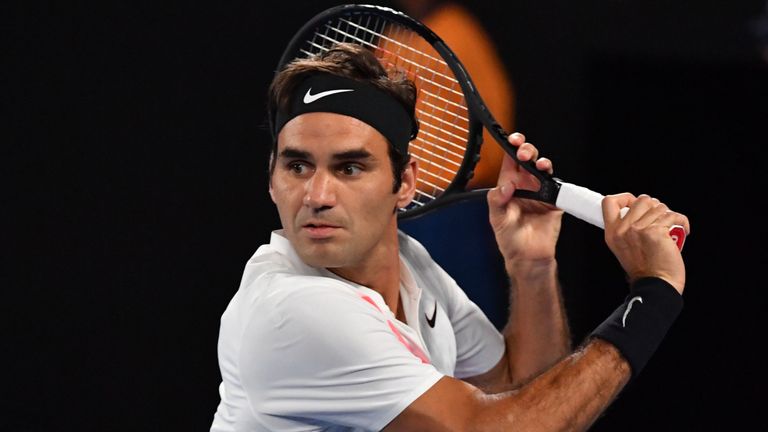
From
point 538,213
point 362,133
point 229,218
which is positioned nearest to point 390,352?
Result: point 362,133

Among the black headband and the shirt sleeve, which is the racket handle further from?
the shirt sleeve

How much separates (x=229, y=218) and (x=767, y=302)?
2027 millimetres

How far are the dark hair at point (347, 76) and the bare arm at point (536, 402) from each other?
0.52 metres

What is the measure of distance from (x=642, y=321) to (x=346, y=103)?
701 mm

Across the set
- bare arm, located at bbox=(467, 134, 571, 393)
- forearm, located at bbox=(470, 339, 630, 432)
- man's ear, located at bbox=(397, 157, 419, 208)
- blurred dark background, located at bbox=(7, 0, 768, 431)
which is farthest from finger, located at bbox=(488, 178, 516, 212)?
blurred dark background, located at bbox=(7, 0, 768, 431)

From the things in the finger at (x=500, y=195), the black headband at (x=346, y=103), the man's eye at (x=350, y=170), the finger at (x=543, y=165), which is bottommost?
the finger at (x=500, y=195)

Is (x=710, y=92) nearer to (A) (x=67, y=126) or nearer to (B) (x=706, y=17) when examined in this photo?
(B) (x=706, y=17)

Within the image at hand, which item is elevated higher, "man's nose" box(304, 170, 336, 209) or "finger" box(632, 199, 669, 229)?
"finger" box(632, 199, 669, 229)

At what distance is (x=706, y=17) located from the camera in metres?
4.20

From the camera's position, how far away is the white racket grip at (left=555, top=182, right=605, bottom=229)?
2268 millimetres

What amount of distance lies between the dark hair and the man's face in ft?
0.22

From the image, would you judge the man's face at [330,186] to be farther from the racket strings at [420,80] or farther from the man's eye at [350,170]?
the racket strings at [420,80]

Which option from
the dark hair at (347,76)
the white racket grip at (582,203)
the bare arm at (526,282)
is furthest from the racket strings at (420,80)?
the white racket grip at (582,203)

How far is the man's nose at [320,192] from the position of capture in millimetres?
2148
